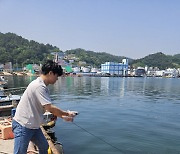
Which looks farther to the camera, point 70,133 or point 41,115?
point 70,133

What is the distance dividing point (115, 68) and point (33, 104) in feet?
540

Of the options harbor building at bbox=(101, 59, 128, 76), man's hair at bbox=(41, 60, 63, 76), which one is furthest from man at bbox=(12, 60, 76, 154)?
harbor building at bbox=(101, 59, 128, 76)

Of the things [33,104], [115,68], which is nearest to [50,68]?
[33,104]

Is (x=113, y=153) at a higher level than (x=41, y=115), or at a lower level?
lower

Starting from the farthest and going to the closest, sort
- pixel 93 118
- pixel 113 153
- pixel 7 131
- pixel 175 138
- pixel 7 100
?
1. pixel 93 118
2. pixel 7 100
3. pixel 175 138
4. pixel 113 153
5. pixel 7 131

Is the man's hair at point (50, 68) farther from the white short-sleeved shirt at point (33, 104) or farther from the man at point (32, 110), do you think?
the white short-sleeved shirt at point (33, 104)

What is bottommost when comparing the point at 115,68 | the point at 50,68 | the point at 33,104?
the point at 33,104

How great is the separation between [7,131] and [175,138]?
32.5ft

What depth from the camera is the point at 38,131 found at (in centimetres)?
398

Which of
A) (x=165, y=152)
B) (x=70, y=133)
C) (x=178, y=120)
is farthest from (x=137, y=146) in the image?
(x=178, y=120)

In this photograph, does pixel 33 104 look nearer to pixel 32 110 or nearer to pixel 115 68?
pixel 32 110

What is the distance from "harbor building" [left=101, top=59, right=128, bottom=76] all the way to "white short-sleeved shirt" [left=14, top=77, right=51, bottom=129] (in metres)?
160

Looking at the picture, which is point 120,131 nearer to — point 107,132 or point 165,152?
point 107,132

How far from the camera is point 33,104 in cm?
365
